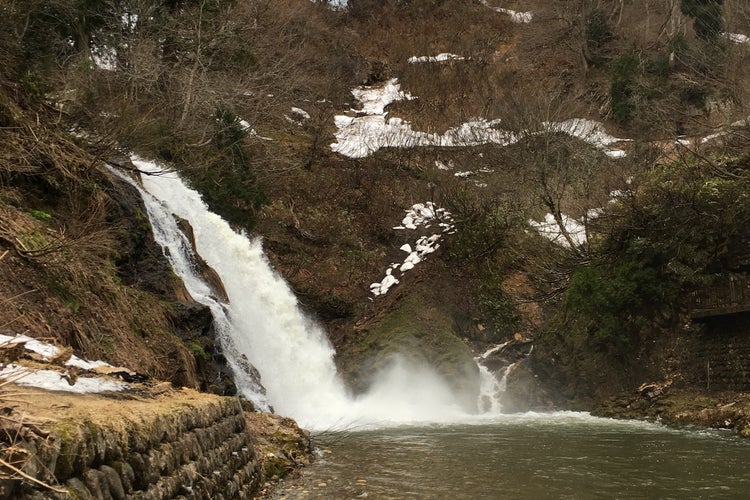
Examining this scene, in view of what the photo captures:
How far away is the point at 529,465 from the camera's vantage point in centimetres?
912

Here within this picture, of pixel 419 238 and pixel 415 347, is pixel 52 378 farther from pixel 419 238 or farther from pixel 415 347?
pixel 419 238

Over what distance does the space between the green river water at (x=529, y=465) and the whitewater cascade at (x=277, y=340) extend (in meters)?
3.64

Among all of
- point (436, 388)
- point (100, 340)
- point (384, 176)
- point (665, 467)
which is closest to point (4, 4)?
point (100, 340)

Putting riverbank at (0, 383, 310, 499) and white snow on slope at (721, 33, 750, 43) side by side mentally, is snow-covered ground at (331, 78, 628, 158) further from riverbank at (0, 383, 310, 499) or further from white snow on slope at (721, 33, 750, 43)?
riverbank at (0, 383, 310, 499)

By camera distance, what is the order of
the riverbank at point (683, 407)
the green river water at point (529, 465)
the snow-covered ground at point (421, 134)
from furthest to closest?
the snow-covered ground at point (421, 134) < the riverbank at point (683, 407) < the green river water at point (529, 465)

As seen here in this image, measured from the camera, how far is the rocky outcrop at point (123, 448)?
2.87 m

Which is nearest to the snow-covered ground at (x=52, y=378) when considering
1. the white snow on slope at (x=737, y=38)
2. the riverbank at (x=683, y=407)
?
the riverbank at (x=683, y=407)

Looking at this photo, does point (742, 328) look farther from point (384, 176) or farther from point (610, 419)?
point (384, 176)

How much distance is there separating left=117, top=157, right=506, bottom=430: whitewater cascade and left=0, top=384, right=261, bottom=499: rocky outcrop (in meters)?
7.63

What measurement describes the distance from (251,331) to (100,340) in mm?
8693

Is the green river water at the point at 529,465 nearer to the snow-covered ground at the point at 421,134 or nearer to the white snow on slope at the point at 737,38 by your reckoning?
the white snow on slope at the point at 737,38

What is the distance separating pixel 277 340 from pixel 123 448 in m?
14.0

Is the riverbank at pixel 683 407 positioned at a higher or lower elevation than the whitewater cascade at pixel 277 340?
lower

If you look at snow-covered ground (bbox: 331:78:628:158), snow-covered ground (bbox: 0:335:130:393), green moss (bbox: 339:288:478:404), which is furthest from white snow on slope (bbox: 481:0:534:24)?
snow-covered ground (bbox: 0:335:130:393)
